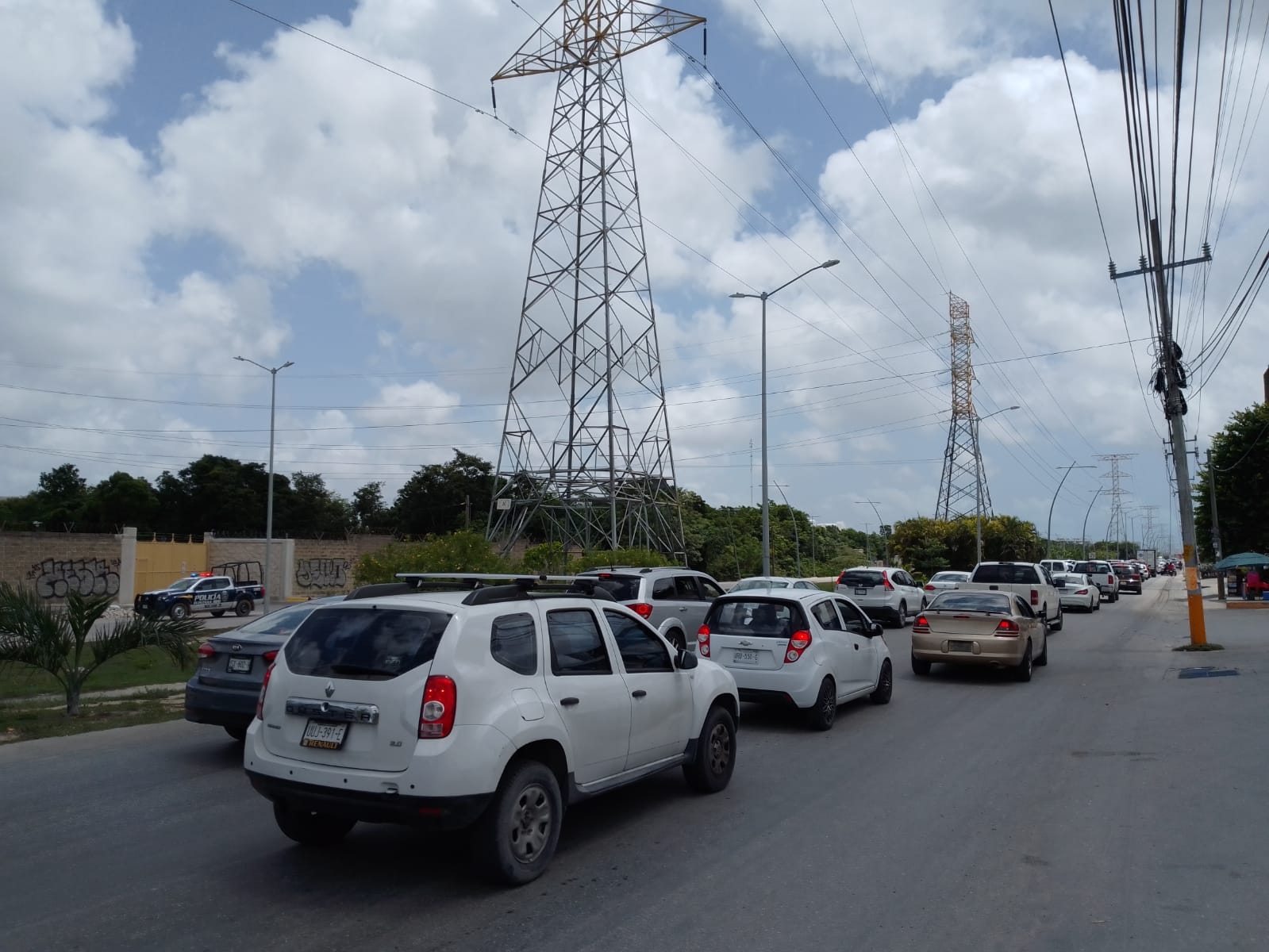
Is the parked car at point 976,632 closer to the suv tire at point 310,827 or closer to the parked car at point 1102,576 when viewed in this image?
the suv tire at point 310,827

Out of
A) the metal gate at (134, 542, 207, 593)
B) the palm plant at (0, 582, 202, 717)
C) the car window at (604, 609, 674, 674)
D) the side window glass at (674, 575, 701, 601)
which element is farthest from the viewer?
the metal gate at (134, 542, 207, 593)

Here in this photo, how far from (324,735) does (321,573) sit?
2092 inches

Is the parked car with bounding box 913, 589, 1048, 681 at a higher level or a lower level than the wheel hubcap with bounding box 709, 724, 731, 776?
higher

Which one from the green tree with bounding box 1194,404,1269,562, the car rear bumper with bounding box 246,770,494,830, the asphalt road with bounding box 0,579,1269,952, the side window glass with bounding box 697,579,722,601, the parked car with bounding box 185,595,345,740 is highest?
the green tree with bounding box 1194,404,1269,562

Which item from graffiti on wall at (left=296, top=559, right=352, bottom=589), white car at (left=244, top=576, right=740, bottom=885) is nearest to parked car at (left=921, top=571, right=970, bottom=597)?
white car at (left=244, top=576, right=740, bottom=885)

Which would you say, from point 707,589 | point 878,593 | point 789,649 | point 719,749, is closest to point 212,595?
point 878,593

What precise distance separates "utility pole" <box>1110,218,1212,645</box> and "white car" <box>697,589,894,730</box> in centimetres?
1162

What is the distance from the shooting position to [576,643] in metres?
6.89

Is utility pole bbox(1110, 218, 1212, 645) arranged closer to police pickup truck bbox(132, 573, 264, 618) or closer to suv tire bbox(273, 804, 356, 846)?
suv tire bbox(273, 804, 356, 846)

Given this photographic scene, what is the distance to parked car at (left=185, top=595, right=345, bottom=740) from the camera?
31.7 ft

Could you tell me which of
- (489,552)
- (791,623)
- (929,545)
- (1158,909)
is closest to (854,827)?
(1158,909)

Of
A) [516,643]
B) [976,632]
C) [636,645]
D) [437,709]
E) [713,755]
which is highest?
[516,643]

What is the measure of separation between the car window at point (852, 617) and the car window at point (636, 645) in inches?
214

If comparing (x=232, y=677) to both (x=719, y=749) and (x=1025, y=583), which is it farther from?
(x=1025, y=583)
